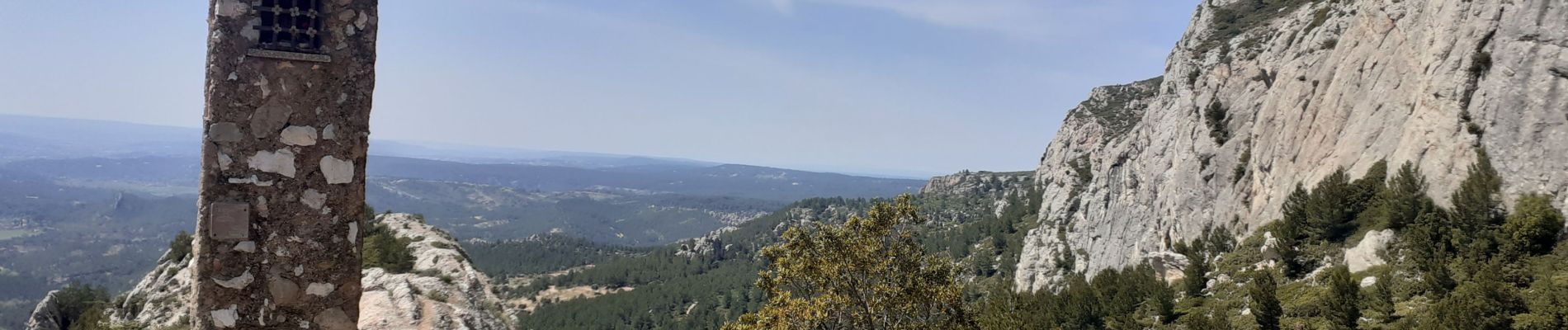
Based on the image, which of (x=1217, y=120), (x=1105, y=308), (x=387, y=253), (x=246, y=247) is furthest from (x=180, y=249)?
(x=1217, y=120)

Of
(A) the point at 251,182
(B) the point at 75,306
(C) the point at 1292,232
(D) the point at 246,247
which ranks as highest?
(A) the point at 251,182

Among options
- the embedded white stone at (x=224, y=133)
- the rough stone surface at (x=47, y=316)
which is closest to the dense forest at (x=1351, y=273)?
the embedded white stone at (x=224, y=133)

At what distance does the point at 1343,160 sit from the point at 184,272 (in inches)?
1828

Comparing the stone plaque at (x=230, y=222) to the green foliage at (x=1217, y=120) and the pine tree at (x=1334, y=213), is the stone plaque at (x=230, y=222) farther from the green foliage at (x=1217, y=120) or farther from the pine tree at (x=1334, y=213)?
the green foliage at (x=1217, y=120)

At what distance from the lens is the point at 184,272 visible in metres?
24.3

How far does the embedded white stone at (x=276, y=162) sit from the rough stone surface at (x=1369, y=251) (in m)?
29.7

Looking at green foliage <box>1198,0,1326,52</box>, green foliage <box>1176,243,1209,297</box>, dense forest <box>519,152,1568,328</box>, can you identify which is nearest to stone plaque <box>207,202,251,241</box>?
dense forest <box>519,152,1568,328</box>

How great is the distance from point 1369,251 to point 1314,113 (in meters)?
13.0

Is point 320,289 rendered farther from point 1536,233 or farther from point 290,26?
point 1536,233

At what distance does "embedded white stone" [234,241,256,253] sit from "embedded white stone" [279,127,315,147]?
1.16 meters

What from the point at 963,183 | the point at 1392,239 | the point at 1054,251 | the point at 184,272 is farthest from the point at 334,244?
the point at 963,183

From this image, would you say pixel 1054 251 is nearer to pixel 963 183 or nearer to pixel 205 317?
pixel 205 317

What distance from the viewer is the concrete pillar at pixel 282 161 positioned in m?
7.26

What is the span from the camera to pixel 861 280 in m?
17.8
